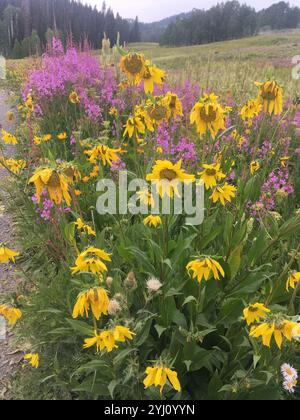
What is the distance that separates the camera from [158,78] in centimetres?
221

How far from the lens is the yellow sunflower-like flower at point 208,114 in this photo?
1920 mm

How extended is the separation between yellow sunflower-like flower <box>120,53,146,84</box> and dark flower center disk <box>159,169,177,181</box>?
72 centimetres

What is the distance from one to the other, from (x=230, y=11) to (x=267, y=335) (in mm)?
80235

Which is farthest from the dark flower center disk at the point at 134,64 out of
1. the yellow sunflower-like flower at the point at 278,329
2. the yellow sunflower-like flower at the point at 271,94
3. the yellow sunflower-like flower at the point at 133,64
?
the yellow sunflower-like flower at the point at 278,329

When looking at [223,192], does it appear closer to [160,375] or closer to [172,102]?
[172,102]

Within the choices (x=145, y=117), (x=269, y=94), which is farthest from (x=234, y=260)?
(x=145, y=117)

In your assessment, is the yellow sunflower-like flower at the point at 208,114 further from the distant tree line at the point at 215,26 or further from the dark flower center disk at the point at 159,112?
the distant tree line at the point at 215,26

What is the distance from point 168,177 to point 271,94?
0.88m

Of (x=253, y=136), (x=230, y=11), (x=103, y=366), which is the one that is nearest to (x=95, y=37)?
(x=230, y=11)

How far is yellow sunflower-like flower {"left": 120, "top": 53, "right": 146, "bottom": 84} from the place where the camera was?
2033 mm

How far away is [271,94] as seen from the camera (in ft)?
6.93

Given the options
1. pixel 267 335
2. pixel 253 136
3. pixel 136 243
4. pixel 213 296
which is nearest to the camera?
pixel 267 335
